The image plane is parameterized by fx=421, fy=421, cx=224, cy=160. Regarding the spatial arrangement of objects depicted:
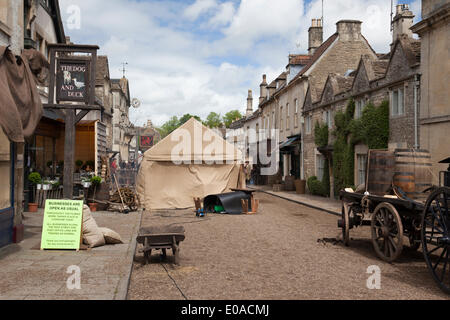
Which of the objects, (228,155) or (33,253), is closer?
(33,253)

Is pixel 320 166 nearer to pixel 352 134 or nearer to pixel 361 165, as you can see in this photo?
pixel 352 134

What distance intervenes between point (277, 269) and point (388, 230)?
2.13 meters

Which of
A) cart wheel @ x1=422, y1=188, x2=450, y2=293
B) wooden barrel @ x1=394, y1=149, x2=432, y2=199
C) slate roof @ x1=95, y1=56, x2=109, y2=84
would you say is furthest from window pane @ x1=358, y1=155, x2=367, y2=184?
slate roof @ x1=95, y1=56, x2=109, y2=84

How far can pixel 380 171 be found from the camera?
26.7 feet

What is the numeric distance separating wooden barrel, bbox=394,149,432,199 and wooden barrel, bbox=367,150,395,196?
109mm

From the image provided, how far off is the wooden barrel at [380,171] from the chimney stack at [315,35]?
81.6ft

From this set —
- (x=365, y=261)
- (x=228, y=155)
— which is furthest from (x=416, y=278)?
(x=228, y=155)

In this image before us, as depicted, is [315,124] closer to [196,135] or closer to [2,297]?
[196,135]

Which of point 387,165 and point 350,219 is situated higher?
point 387,165

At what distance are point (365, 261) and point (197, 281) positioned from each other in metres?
3.28

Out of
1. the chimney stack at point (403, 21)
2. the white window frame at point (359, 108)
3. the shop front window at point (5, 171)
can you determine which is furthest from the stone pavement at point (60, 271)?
the chimney stack at point (403, 21)

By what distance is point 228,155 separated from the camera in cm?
1822

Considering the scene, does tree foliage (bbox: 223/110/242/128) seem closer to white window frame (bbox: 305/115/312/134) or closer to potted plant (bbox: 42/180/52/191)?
white window frame (bbox: 305/115/312/134)

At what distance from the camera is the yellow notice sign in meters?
7.95
